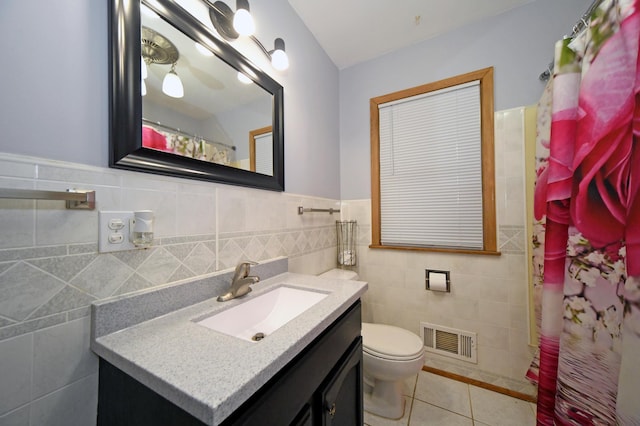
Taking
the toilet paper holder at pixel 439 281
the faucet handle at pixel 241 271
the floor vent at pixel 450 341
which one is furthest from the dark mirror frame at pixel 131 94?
the floor vent at pixel 450 341

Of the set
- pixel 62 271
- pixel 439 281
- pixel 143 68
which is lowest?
pixel 439 281

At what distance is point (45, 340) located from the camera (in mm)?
505

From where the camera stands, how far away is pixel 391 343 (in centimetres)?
127

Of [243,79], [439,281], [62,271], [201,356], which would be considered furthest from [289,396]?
[439,281]

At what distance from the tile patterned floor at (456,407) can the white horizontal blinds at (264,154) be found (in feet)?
5.01

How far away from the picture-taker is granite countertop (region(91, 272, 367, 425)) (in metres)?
0.37

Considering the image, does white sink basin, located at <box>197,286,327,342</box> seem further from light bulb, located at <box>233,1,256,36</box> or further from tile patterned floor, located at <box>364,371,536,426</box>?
light bulb, located at <box>233,1,256,36</box>

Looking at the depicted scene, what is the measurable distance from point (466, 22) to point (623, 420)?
6.95 feet

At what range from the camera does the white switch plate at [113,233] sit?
1.93 ft

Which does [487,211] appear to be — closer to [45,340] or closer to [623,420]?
[623,420]

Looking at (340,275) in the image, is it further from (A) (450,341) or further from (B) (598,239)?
(B) (598,239)

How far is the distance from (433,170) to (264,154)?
1.25m

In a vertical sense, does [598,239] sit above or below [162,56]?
below

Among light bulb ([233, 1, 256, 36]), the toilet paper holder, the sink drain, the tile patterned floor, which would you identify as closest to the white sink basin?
the sink drain
